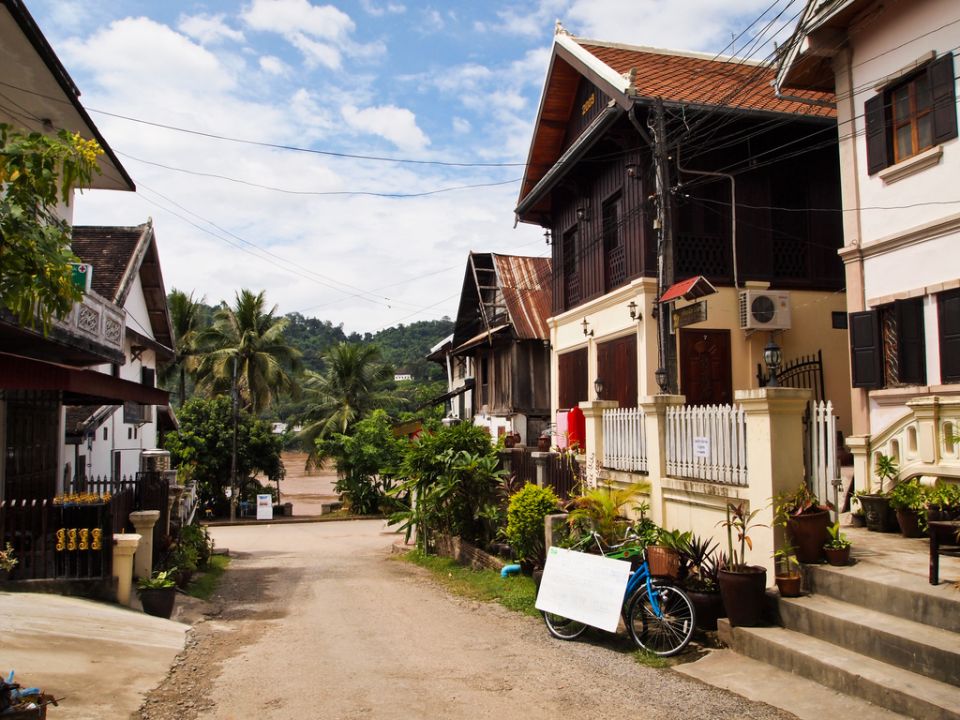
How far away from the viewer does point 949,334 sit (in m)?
8.91

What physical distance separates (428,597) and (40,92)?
30.9 ft

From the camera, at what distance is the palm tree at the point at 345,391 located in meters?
39.7

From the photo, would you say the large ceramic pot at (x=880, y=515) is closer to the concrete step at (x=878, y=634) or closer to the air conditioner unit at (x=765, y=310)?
the concrete step at (x=878, y=634)

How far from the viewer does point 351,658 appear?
7.43 m

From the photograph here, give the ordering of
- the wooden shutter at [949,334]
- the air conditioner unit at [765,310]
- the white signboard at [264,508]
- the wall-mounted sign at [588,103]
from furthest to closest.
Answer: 1. the white signboard at [264,508]
2. the wall-mounted sign at [588,103]
3. the air conditioner unit at [765,310]
4. the wooden shutter at [949,334]

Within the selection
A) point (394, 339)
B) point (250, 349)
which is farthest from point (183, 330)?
point (394, 339)

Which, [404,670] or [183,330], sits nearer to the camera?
[404,670]

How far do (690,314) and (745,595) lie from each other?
541 cm

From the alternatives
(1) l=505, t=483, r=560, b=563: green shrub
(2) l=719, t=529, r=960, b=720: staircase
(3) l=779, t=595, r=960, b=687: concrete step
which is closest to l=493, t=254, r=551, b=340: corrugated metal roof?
(1) l=505, t=483, r=560, b=563: green shrub

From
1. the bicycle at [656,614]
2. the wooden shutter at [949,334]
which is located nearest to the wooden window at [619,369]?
the wooden shutter at [949,334]

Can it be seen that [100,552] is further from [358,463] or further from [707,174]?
[358,463]

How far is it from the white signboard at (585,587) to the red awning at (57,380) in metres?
5.46

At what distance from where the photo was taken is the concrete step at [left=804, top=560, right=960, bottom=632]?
228 inches

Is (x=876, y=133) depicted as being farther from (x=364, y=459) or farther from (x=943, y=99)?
(x=364, y=459)
